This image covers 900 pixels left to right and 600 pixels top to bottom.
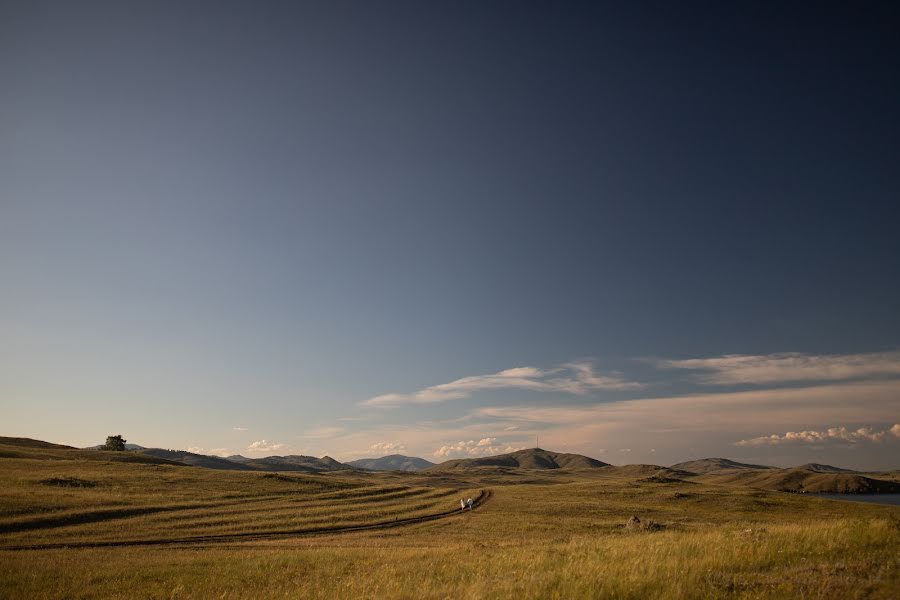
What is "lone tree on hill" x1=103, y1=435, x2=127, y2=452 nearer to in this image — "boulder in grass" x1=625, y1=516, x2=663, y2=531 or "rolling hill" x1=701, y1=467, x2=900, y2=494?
"boulder in grass" x1=625, y1=516, x2=663, y2=531

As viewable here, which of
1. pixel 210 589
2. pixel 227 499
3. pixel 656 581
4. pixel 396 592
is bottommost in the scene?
pixel 227 499

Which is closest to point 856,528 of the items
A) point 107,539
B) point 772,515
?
point 107,539

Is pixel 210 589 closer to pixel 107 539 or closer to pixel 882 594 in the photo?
pixel 882 594

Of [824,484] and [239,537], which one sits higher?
[239,537]

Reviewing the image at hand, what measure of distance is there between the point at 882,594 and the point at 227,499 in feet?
213

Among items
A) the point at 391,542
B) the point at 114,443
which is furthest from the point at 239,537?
the point at 114,443

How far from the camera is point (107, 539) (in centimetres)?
3469

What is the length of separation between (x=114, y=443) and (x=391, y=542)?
162160mm

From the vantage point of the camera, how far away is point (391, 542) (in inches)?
1410

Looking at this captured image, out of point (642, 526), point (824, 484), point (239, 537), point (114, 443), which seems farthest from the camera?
point (824, 484)

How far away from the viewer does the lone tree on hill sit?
504 feet

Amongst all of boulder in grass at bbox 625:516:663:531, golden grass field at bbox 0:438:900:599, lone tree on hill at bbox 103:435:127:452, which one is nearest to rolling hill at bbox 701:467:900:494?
golden grass field at bbox 0:438:900:599

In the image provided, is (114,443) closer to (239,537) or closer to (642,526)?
(239,537)

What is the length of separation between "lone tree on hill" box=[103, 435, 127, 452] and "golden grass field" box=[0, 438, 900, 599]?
290 feet
